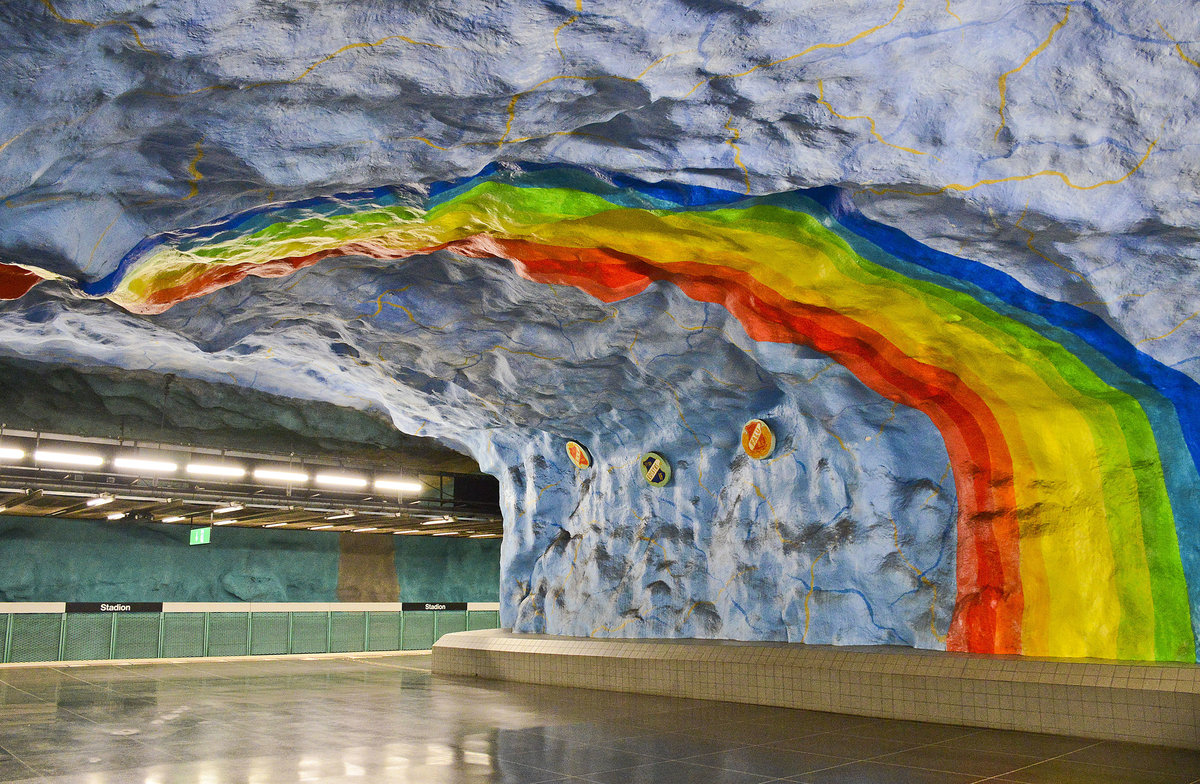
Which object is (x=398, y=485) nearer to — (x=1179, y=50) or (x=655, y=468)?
(x=655, y=468)

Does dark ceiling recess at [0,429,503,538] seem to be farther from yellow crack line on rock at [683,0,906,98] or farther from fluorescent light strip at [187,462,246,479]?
yellow crack line on rock at [683,0,906,98]

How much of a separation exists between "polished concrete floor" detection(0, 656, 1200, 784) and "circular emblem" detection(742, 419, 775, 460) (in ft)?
8.96

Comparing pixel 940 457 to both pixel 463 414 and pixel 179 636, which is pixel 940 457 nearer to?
pixel 463 414

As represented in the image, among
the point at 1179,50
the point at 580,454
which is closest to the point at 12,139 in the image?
the point at 1179,50

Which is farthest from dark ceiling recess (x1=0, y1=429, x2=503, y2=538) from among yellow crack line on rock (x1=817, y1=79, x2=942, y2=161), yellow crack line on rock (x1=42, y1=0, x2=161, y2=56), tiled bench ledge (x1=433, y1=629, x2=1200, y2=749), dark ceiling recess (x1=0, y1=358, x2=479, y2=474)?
yellow crack line on rock (x1=817, y1=79, x2=942, y2=161)

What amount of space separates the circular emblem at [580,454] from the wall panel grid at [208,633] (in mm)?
8553

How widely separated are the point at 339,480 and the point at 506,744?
31.6 ft

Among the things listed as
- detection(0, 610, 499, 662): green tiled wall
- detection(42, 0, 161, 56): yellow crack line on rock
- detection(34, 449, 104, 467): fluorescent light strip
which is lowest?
detection(0, 610, 499, 662): green tiled wall

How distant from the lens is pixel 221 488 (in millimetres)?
14672

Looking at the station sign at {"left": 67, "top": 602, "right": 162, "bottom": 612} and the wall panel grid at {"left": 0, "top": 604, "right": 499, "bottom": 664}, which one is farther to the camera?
the station sign at {"left": 67, "top": 602, "right": 162, "bottom": 612}

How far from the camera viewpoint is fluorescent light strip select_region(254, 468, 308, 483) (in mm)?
15000

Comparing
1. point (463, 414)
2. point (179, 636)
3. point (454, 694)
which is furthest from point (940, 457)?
point (179, 636)

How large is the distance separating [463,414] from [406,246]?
539 cm

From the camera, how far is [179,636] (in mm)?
17078
